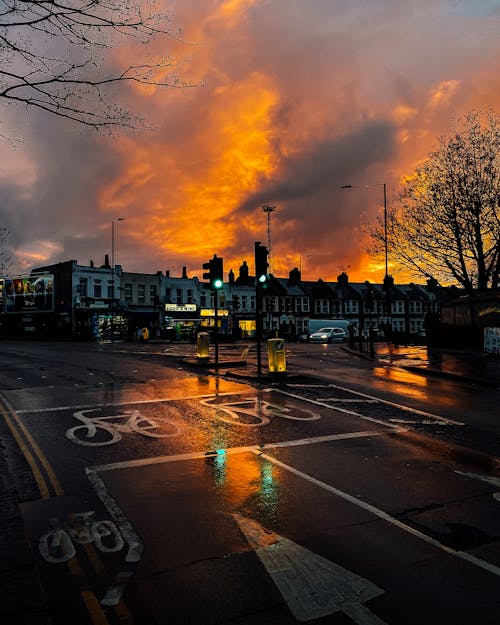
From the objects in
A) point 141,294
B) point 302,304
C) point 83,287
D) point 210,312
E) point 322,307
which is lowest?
point 210,312

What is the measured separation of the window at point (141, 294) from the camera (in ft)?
193

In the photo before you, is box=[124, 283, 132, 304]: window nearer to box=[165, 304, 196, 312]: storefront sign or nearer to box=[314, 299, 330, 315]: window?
box=[165, 304, 196, 312]: storefront sign

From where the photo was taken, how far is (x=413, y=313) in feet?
300

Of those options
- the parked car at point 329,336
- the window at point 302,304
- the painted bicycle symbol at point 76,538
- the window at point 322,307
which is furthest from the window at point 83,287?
the painted bicycle symbol at point 76,538

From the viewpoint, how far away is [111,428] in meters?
8.48

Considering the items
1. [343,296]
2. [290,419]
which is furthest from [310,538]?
[343,296]

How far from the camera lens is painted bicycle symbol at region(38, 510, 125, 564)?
4.03 metres

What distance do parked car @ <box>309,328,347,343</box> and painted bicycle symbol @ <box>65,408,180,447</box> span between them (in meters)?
34.8

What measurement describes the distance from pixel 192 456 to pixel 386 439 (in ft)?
10.7

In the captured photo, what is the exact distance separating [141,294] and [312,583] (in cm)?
5750

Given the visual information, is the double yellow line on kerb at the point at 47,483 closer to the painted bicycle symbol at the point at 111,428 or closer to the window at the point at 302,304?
the painted bicycle symbol at the point at 111,428

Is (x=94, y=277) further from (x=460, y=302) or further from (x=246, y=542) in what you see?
(x=246, y=542)

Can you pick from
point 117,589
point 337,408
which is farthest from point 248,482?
point 337,408

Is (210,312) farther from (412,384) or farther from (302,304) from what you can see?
(412,384)
